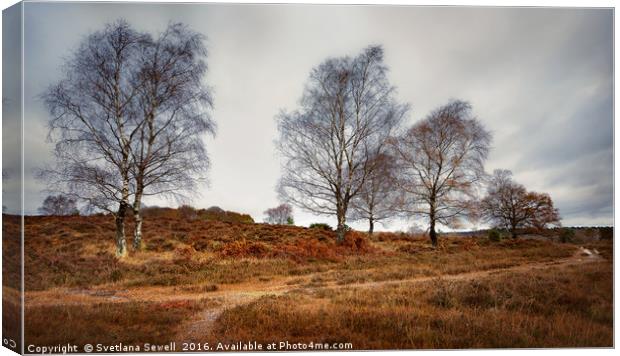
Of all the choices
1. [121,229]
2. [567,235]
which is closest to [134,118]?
[121,229]

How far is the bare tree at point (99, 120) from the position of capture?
223 inches

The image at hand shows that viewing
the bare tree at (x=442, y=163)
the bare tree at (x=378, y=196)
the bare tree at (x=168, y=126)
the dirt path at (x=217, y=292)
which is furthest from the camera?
the bare tree at (x=378, y=196)

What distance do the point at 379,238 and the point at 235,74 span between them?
14.6ft

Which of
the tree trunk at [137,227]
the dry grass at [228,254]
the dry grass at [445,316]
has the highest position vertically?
the tree trunk at [137,227]

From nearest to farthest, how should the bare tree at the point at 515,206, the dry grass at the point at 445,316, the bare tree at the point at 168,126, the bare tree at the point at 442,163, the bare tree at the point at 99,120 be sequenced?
the dry grass at the point at 445,316 → the bare tree at the point at 99,120 → the bare tree at the point at 515,206 → the bare tree at the point at 168,126 → the bare tree at the point at 442,163

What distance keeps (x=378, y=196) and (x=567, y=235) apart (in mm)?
3639

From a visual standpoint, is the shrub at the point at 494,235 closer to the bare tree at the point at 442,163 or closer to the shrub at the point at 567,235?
the bare tree at the point at 442,163

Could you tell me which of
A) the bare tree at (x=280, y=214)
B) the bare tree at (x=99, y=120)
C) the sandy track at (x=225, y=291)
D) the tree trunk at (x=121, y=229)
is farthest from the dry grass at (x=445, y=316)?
the bare tree at (x=99, y=120)

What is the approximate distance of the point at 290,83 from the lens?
6188 millimetres

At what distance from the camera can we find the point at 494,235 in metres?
6.60

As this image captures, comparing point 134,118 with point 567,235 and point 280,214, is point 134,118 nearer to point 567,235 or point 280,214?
point 280,214

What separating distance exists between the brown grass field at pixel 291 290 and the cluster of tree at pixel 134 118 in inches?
23.9

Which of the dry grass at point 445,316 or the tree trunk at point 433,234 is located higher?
the tree trunk at point 433,234

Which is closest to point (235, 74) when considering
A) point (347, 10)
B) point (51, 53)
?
point (347, 10)
